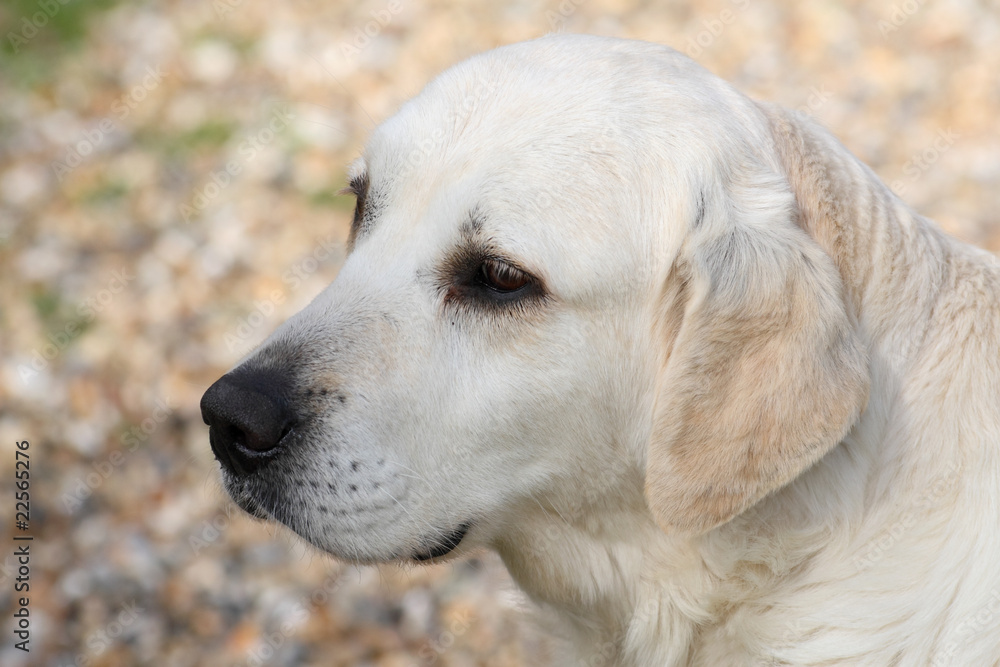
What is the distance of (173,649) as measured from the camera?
4410 mm

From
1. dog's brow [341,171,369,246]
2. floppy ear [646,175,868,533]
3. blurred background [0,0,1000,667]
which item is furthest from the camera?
blurred background [0,0,1000,667]

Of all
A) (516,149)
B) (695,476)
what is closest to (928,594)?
(695,476)

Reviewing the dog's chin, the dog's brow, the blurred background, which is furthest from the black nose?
the blurred background

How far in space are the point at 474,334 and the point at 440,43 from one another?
562 centimetres

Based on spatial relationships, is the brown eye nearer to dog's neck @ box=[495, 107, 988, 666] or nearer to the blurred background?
dog's neck @ box=[495, 107, 988, 666]

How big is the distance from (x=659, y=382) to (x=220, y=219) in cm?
475

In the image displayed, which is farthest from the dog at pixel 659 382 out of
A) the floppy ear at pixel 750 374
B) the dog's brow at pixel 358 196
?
the dog's brow at pixel 358 196

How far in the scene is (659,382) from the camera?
93.4 inches

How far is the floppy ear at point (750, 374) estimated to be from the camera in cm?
213

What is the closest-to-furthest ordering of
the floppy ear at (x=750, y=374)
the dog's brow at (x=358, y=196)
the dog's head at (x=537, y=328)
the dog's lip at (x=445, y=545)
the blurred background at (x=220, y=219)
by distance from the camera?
the floppy ear at (x=750, y=374), the dog's head at (x=537, y=328), the dog's lip at (x=445, y=545), the dog's brow at (x=358, y=196), the blurred background at (x=220, y=219)

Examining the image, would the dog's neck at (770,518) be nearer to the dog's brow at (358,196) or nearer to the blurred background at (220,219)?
the blurred background at (220,219)

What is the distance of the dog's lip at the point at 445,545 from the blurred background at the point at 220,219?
0.66 metres

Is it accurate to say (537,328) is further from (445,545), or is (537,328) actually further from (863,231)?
(863,231)

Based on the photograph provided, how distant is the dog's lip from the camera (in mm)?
2527
